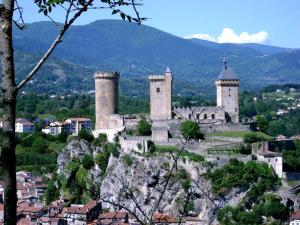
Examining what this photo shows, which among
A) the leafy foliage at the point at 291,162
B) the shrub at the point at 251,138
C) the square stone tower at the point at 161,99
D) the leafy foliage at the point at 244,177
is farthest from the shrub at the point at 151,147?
the leafy foliage at the point at 291,162

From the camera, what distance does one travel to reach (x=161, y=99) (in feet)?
115

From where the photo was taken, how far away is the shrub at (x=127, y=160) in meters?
33.4

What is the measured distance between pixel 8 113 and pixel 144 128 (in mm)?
30617

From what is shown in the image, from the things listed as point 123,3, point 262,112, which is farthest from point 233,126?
point 262,112

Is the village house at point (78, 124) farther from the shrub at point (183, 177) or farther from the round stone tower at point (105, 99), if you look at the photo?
the shrub at point (183, 177)

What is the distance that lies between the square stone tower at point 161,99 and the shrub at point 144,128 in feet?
2.51

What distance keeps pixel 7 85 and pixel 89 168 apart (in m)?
32.7

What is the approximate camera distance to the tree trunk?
12.7 ft

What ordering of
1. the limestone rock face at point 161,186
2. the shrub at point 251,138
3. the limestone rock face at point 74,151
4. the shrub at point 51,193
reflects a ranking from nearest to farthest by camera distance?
the limestone rock face at point 161,186 → the shrub at point 251,138 → the limestone rock face at point 74,151 → the shrub at point 51,193

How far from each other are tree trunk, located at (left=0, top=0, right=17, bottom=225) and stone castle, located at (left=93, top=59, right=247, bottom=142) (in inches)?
1171

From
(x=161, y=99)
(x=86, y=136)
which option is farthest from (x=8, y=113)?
(x=86, y=136)

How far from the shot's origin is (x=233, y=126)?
34531 millimetres

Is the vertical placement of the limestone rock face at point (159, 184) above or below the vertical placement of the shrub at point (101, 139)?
below

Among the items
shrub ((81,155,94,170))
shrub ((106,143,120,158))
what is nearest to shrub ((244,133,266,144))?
shrub ((106,143,120,158))
